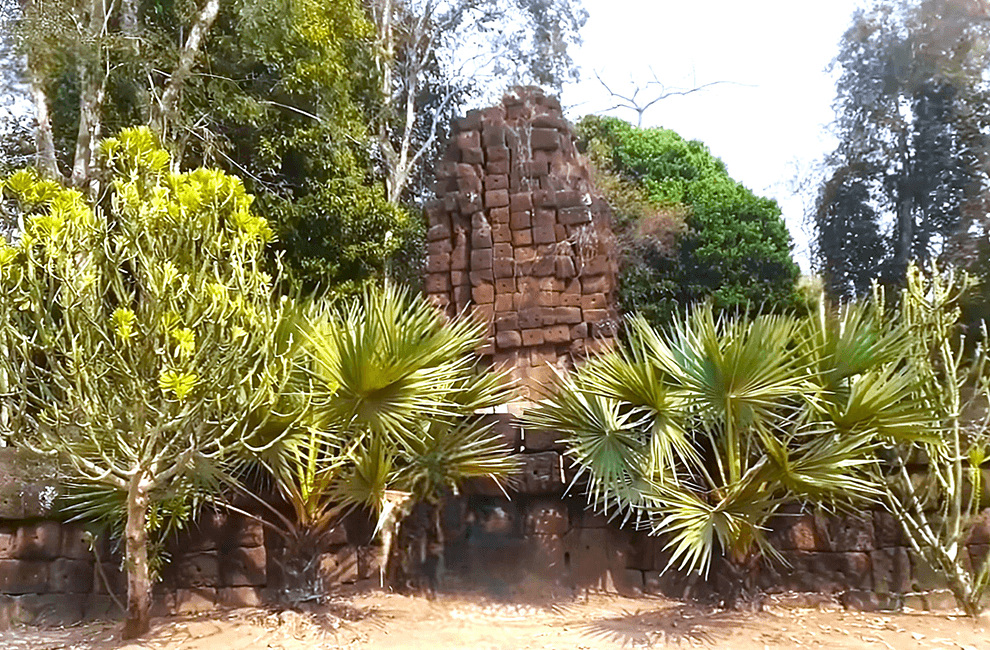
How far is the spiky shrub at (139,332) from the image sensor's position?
468 cm

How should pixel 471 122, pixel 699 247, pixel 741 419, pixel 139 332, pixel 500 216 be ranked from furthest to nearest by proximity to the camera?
pixel 699 247 → pixel 471 122 → pixel 500 216 → pixel 741 419 → pixel 139 332

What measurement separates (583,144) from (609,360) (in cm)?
891

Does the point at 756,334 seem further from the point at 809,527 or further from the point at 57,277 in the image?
the point at 57,277

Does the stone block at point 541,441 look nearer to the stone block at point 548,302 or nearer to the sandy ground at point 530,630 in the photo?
the sandy ground at point 530,630

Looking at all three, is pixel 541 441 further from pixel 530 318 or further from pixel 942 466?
pixel 942 466

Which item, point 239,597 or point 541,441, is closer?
point 239,597

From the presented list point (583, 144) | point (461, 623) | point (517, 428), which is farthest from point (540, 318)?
point (583, 144)

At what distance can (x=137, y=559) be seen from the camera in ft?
16.6

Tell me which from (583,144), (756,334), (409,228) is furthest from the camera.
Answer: (583,144)

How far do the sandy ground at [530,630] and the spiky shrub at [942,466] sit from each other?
0.41 meters

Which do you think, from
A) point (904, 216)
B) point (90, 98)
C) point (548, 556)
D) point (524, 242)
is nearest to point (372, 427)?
point (548, 556)

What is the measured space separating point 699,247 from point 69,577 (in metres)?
8.77

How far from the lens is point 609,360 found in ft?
19.4

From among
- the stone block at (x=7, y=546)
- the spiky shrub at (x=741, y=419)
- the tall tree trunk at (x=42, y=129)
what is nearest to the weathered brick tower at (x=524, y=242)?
the spiky shrub at (x=741, y=419)
